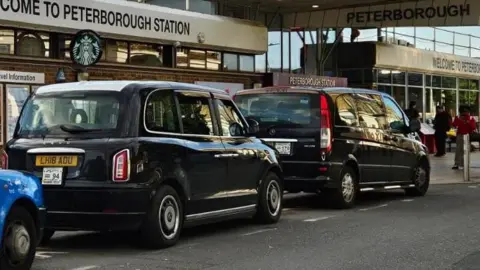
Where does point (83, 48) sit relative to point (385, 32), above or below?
below

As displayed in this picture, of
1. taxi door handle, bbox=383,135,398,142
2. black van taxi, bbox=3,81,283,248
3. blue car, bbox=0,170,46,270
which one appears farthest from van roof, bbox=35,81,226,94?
taxi door handle, bbox=383,135,398,142

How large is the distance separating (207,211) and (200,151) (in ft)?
2.44

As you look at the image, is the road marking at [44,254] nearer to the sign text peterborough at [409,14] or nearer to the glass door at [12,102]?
the glass door at [12,102]

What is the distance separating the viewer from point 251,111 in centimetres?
1167

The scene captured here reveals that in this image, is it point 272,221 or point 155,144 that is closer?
point 155,144

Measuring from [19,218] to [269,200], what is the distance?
13.7 ft

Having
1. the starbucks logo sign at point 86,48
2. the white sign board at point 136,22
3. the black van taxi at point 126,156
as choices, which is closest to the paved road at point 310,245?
the black van taxi at point 126,156

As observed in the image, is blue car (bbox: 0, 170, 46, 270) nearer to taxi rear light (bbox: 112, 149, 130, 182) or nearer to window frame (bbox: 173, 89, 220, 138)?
taxi rear light (bbox: 112, 149, 130, 182)

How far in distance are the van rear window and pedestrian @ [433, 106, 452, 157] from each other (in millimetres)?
15482

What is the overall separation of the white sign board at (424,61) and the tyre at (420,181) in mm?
15523

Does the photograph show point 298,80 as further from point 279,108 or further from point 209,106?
point 209,106

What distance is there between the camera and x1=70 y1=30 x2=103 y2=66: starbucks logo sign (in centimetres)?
1199

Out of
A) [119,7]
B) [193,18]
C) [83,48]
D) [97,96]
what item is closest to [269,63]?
[193,18]

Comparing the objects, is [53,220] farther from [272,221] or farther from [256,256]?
[272,221]
